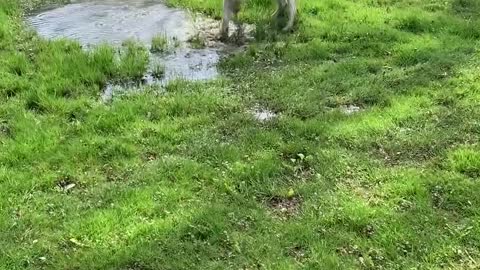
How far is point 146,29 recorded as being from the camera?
377 inches

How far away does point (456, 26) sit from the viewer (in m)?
9.30

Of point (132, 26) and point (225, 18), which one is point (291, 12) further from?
point (132, 26)

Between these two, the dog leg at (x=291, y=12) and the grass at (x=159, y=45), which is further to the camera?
the dog leg at (x=291, y=12)

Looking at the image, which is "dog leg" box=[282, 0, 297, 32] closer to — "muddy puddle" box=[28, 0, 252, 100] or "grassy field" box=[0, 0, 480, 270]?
"grassy field" box=[0, 0, 480, 270]

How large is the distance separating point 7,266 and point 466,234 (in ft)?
11.0

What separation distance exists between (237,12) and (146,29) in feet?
4.42

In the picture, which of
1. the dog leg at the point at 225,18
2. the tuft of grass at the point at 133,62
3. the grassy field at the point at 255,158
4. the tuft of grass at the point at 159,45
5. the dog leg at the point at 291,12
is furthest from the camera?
the dog leg at the point at 291,12

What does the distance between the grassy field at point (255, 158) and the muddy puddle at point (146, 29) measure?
13.3 inches

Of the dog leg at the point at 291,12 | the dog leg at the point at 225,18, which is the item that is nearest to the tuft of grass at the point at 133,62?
the dog leg at the point at 225,18

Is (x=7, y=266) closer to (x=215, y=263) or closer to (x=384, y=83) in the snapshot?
(x=215, y=263)

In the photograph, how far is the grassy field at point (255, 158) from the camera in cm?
484

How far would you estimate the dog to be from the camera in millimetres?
9250

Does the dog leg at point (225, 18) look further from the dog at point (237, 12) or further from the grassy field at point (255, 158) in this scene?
the grassy field at point (255, 158)

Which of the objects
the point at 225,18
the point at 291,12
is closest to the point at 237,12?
the point at 225,18
